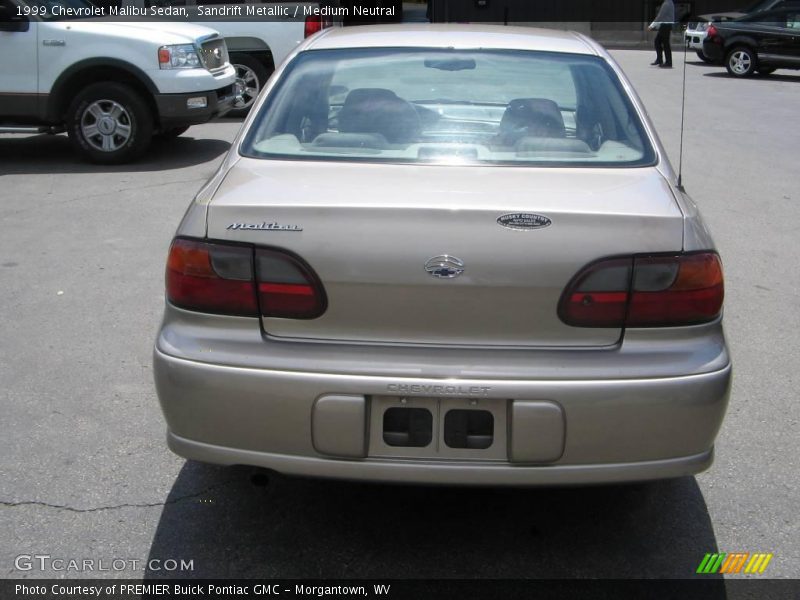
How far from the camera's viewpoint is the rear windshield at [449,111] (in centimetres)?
350

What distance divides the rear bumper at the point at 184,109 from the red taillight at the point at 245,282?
723cm

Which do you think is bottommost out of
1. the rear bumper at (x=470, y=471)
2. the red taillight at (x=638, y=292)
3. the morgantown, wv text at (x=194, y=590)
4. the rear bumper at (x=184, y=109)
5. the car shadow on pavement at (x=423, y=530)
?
the morgantown, wv text at (x=194, y=590)

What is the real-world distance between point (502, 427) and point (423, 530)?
29.0 inches

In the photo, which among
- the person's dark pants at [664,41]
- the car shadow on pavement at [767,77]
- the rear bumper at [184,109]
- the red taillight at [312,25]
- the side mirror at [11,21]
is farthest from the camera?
the person's dark pants at [664,41]

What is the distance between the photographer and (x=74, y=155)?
10.7 metres

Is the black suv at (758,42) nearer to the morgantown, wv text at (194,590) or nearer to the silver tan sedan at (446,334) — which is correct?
the silver tan sedan at (446,334)

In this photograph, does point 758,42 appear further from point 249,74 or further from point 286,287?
point 286,287

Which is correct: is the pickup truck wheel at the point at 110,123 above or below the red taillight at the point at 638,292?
below

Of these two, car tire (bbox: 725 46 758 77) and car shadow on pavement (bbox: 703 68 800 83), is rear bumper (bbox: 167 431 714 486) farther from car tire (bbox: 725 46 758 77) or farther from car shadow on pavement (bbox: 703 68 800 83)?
car tire (bbox: 725 46 758 77)

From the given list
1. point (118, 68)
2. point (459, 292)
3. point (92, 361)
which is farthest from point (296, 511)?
point (118, 68)

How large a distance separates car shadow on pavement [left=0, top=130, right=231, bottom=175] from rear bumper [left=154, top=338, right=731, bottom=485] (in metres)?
7.34

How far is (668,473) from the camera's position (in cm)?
297

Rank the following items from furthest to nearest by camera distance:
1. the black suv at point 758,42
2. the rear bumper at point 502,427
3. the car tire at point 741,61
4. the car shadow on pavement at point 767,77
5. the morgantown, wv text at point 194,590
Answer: the car tire at point 741,61
the car shadow on pavement at point 767,77
the black suv at point 758,42
the morgantown, wv text at point 194,590
the rear bumper at point 502,427

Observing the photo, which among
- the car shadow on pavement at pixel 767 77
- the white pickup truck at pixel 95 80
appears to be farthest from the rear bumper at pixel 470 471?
the car shadow on pavement at pixel 767 77
